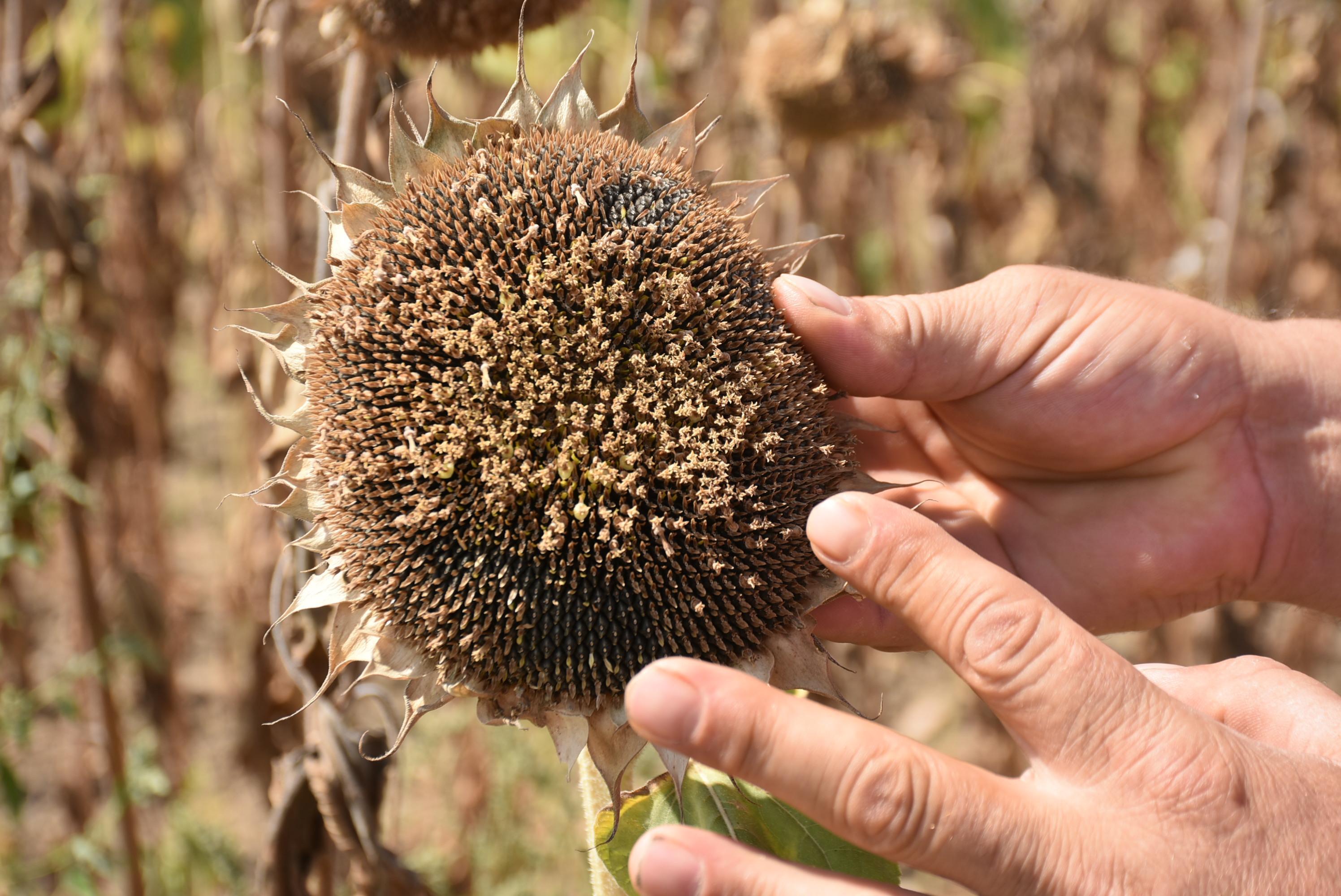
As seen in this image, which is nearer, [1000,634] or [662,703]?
[662,703]

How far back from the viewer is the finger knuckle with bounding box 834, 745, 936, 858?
4.83 feet

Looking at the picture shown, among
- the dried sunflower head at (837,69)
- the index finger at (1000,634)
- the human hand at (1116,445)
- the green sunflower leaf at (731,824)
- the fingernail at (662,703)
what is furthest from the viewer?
the dried sunflower head at (837,69)

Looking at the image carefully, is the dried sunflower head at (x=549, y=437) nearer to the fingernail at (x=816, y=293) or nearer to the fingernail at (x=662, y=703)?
the fingernail at (x=816, y=293)

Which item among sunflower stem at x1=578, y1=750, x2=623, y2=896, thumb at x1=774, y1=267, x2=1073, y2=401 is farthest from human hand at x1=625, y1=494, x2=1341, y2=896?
thumb at x1=774, y1=267, x2=1073, y2=401

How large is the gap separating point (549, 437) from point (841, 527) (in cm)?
49

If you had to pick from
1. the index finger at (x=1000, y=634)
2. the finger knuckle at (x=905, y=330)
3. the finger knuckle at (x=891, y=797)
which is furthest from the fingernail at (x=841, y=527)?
the finger knuckle at (x=905, y=330)

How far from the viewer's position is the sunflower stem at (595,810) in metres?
1.87

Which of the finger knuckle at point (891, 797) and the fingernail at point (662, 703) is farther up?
the fingernail at point (662, 703)

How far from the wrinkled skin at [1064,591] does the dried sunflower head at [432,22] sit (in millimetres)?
905

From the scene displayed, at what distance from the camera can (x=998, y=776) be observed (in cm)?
151

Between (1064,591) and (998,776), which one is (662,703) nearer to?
(998,776)

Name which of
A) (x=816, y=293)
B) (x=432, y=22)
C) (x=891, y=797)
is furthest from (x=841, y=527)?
(x=432, y=22)

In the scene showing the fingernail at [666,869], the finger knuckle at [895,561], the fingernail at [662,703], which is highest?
the finger knuckle at [895,561]

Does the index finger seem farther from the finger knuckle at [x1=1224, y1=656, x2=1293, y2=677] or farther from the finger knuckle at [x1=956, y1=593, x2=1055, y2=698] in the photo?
the finger knuckle at [x1=1224, y1=656, x2=1293, y2=677]
